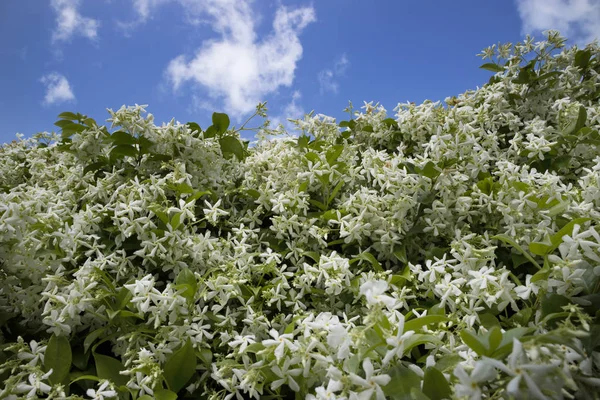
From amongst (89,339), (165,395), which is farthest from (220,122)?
(165,395)

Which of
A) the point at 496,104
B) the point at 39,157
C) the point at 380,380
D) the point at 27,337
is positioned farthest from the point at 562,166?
the point at 39,157

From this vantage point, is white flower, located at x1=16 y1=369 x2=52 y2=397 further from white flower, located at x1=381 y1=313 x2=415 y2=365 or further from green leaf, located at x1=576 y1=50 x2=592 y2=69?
green leaf, located at x1=576 y1=50 x2=592 y2=69

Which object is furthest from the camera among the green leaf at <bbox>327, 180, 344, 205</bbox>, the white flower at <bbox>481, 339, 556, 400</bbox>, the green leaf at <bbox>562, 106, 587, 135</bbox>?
the green leaf at <bbox>562, 106, 587, 135</bbox>

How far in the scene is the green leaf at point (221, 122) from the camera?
115 inches

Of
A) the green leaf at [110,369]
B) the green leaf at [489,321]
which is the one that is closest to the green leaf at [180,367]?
the green leaf at [110,369]

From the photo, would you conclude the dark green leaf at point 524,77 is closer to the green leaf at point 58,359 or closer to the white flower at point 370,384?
the white flower at point 370,384

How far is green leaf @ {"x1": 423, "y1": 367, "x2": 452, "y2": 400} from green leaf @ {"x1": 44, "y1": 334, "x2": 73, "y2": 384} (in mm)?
1501

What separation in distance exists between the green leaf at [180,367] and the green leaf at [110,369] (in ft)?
0.78

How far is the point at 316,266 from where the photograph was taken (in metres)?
2.18

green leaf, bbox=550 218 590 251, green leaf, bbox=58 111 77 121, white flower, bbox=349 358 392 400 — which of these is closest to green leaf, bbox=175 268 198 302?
white flower, bbox=349 358 392 400

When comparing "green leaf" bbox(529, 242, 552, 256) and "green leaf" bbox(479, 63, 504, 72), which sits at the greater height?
"green leaf" bbox(479, 63, 504, 72)

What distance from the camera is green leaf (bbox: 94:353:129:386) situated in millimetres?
1765

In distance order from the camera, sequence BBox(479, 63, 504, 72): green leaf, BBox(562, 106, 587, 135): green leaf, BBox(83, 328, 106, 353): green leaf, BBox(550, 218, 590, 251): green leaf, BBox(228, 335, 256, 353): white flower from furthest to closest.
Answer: BBox(479, 63, 504, 72): green leaf, BBox(562, 106, 587, 135): green leaf, BBox(83, 328, 106, 353): green leaf, BBox(228, 335, 256, 353): white flower, BBox(550, 218, 590, 251): green leaf

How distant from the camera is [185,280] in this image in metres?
1.95
